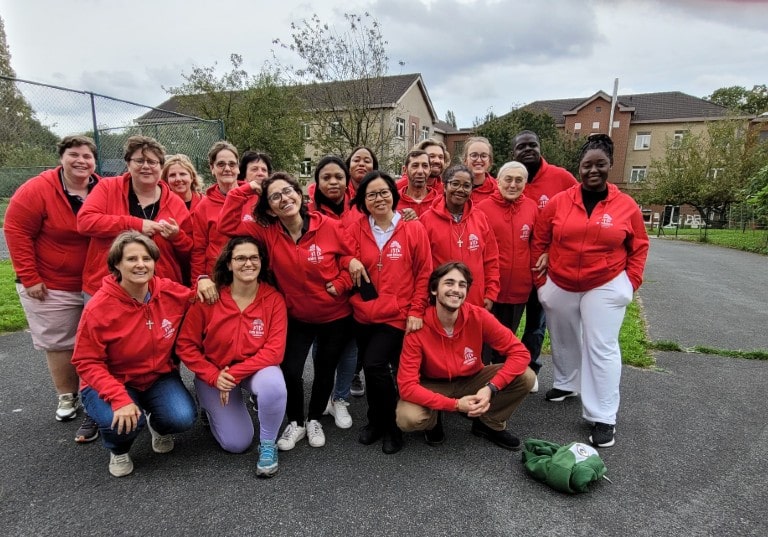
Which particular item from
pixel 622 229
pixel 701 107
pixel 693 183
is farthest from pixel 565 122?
pixel 622 229

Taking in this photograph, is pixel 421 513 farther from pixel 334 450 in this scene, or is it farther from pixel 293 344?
pixel 293 344

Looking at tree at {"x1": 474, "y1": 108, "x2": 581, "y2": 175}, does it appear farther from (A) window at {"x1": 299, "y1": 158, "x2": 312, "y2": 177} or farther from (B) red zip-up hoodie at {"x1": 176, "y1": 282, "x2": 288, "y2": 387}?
(B) red zip-up hoodie at {"x1": 176, "y1": 282, "x2": 288, "y2": 387}

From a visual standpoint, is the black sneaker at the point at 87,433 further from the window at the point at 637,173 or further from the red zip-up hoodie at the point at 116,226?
the window at the point at 637,173

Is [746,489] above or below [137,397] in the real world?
below

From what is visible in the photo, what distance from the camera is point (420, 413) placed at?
3199mm

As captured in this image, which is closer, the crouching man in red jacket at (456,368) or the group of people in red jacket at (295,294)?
the group of people in red jacket at (295,294)

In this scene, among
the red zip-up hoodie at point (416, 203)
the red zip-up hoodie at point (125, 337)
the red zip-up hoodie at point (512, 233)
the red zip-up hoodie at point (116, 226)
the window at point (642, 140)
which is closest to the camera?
the red zip-up hoodie at point (125, 337)

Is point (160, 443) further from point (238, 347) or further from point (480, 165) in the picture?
point (480, 165)

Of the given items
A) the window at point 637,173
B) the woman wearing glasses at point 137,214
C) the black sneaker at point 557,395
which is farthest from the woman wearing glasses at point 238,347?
the window at point 637,173

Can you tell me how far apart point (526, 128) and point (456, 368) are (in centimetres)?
3314

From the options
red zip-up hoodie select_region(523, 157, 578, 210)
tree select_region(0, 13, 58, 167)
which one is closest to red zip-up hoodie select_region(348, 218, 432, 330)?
red zip-up hoodie select_region(523, 157, 578, 210)

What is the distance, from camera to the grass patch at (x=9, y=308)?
593 cm

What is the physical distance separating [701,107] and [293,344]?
4820 centimetres

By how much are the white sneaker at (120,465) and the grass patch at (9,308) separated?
4.24 meters
